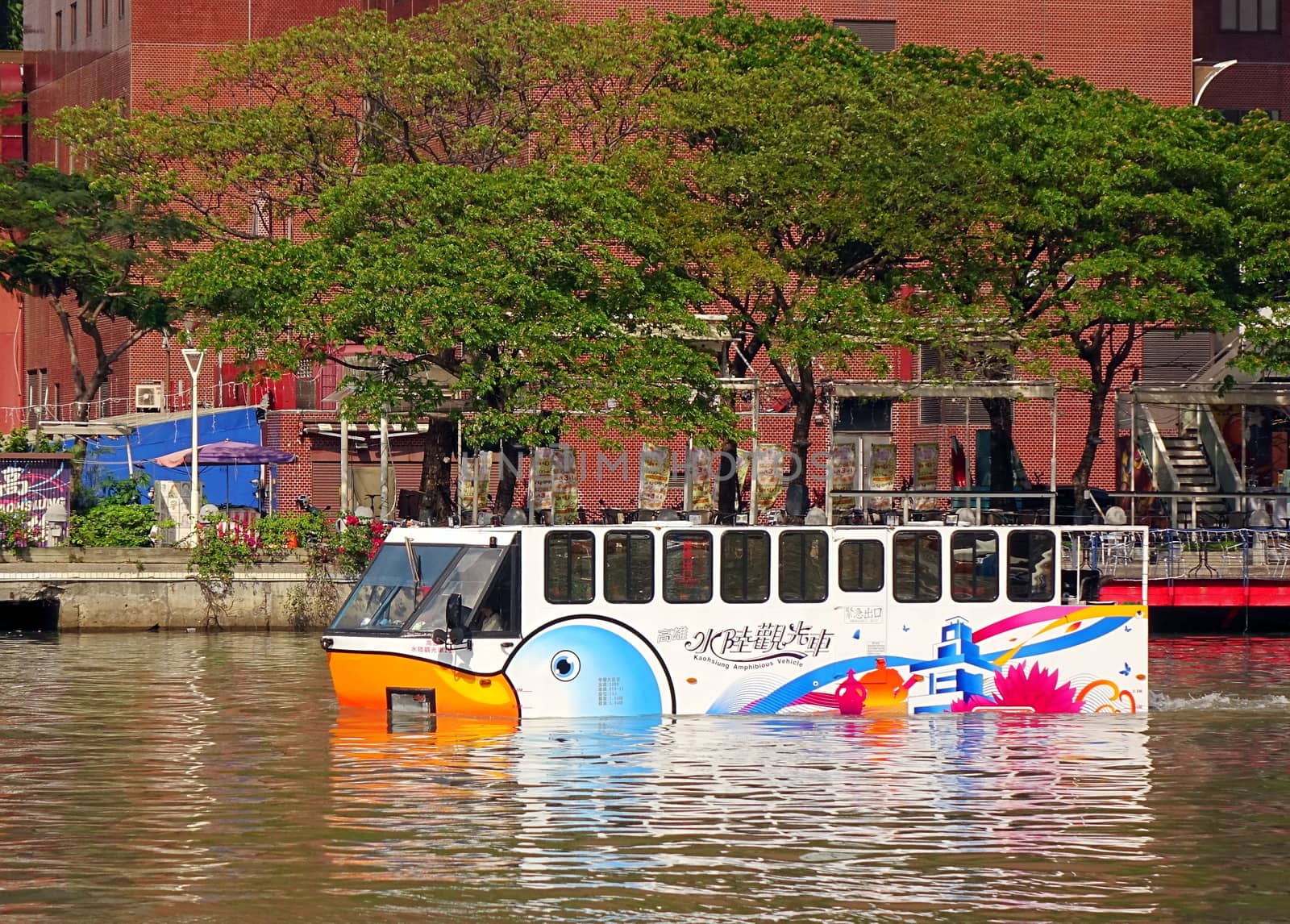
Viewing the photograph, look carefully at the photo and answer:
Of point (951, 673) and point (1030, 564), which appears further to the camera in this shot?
point (951, 673)

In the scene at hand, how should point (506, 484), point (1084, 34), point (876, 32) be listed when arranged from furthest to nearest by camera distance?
point (1084, 34)
point (876, 32)
point (506, 484)

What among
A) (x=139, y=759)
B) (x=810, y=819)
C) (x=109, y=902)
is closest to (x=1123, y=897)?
(x=810, y=819)

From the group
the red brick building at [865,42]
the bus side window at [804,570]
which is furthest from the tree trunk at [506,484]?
the bus side window at [804,570]

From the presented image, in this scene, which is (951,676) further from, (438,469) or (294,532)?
(438,469)

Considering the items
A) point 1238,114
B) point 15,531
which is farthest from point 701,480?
point 1238,114

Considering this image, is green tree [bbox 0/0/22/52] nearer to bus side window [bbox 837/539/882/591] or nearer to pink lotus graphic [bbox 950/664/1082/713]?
A: bus side window [bbox 837/539/882/591]

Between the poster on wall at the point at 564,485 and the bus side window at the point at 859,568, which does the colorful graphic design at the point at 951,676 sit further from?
the poster on wall at the point at 564,485

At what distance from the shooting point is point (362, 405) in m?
42.8

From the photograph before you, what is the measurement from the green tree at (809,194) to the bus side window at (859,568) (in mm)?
15524

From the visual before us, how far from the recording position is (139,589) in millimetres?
44375

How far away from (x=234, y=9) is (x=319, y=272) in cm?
3227

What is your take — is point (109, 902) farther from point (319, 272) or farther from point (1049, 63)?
point (1049, 63)

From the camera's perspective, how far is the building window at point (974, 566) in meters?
26.8

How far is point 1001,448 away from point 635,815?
28.3 meters
